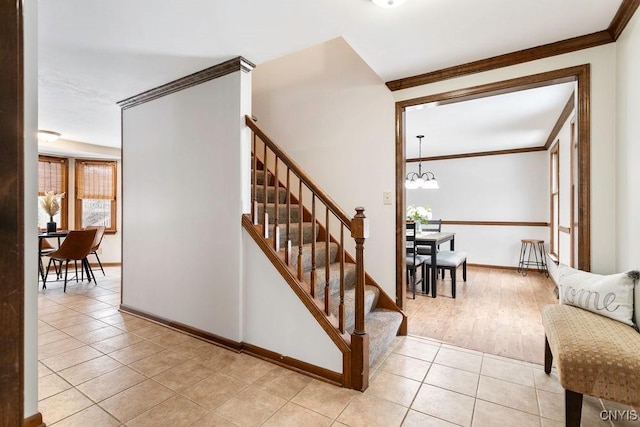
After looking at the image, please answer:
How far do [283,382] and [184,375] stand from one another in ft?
2.19

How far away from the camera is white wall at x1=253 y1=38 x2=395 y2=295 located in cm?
287

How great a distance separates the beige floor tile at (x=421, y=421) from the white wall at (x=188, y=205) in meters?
1.35

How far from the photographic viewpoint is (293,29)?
2.07 m

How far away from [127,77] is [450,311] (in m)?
3.92

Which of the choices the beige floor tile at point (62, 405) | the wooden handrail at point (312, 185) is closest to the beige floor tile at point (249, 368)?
the beige floor tile at point (62, 405)

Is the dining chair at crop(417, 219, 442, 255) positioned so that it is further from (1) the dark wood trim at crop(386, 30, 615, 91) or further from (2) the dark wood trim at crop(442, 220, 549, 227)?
(1) the dark wood trim at crop(386, 30, 615, 91)

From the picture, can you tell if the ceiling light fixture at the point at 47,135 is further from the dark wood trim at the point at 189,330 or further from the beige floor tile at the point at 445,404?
the beige floor tile at the point at 445,404

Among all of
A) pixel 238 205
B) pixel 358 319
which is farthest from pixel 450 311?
pixel 238 205

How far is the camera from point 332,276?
2.65 meters

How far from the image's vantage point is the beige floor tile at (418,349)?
2.36m

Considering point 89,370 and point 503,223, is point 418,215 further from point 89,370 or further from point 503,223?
point 89,370

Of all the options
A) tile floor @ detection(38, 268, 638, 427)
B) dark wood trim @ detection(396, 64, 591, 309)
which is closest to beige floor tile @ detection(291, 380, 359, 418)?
tile floor @ detection(38, 268, 638, 427)

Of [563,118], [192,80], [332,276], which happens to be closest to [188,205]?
[192,80]

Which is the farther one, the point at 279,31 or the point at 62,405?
the point at 279,31
